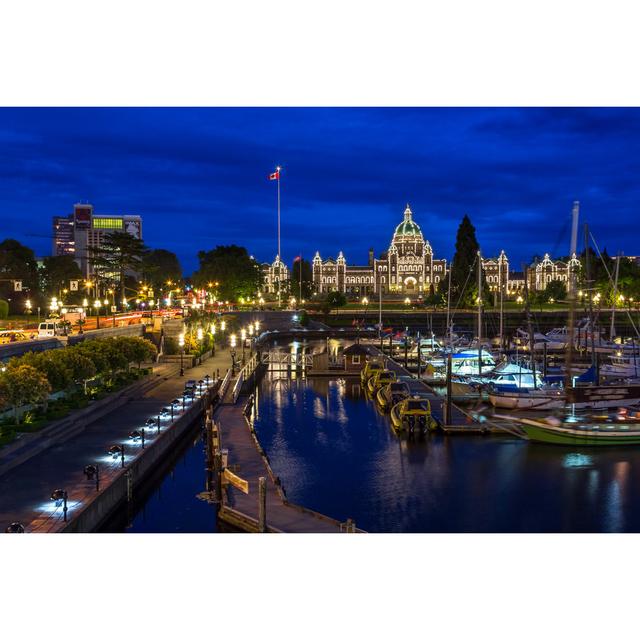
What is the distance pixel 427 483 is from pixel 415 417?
24.4 ft

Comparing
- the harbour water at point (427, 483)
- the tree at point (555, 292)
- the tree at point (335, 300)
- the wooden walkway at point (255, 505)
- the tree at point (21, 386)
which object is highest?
the tree at point (555, 292)

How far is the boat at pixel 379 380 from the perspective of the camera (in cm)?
4762

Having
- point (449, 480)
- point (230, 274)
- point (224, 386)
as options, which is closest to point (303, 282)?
point (230, 274)

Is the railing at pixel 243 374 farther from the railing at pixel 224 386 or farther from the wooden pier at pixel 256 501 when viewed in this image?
the wooden pier at pixel 256 501

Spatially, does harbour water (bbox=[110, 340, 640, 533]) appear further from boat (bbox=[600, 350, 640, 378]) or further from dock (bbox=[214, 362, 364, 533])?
boat (bbox=[600, 350, 640, 378])

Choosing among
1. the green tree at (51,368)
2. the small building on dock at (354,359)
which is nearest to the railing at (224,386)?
the green tree at (51,368)

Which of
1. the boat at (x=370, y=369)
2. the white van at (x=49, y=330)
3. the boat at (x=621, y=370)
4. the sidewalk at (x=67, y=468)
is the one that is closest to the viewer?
the sidewalk at (x=67, y=468)

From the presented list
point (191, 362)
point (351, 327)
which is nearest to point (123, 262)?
point (351, 327)

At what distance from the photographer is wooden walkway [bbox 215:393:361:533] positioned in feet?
65.3

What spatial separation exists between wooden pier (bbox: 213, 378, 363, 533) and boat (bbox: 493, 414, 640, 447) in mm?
13555

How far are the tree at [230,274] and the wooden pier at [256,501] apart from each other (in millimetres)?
97144

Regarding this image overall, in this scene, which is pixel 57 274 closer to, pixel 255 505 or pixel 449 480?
pixel 449 480

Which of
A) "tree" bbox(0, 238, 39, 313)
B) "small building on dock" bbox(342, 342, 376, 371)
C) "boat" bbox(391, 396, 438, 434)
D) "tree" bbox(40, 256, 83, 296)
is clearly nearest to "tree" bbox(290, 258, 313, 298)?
"tree" bbox(40, 256, 83, 296)

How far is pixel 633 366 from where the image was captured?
5084cm
